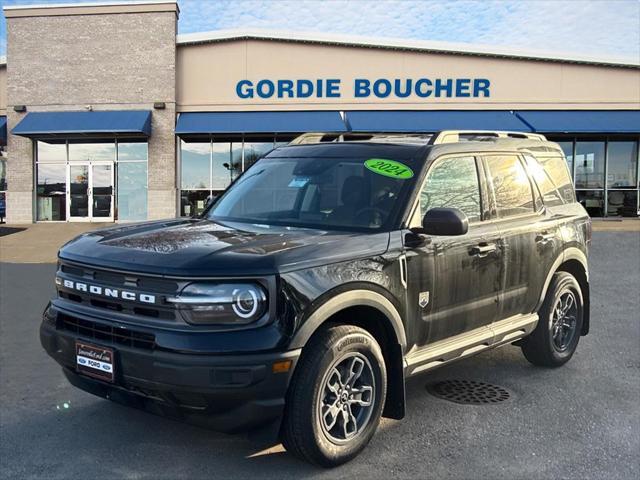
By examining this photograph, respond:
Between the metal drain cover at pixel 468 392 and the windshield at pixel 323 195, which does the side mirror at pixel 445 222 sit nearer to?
the windshield at pixel 323 195

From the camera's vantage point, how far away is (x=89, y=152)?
2266 cm

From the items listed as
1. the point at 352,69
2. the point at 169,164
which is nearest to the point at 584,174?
the point at 352,69

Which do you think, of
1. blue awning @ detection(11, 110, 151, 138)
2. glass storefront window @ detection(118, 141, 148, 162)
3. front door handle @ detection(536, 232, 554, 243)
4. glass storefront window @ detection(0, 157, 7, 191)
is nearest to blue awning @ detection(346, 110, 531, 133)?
blue awning @ detection(11, 110, 151, 138)

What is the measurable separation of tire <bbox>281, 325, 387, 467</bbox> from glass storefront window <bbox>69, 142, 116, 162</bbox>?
69.0ft

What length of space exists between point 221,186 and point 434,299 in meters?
19.5

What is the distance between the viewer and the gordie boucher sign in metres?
21.7

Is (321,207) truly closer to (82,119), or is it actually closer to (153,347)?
(153,347)

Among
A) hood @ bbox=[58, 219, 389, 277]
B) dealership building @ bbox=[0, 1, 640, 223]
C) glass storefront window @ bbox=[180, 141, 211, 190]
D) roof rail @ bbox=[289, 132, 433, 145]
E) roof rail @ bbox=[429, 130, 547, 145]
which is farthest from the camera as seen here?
glass storefront window @ bbox=[180, 141, 211, 190]

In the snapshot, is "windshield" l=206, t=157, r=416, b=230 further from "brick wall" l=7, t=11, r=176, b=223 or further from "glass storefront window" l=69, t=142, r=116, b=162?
"glass storefront window" l=69, t=142, r=116, b=162

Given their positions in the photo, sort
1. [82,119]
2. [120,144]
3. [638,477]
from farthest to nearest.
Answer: [120,144] → [82,119] → [638,477]

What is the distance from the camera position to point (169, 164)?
2175 cm

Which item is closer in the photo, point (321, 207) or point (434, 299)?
point (434, 299)

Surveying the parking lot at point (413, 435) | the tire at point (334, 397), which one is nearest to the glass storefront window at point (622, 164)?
the parking lot at point (413, 435)

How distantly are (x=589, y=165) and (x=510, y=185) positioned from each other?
20342 millimetres
